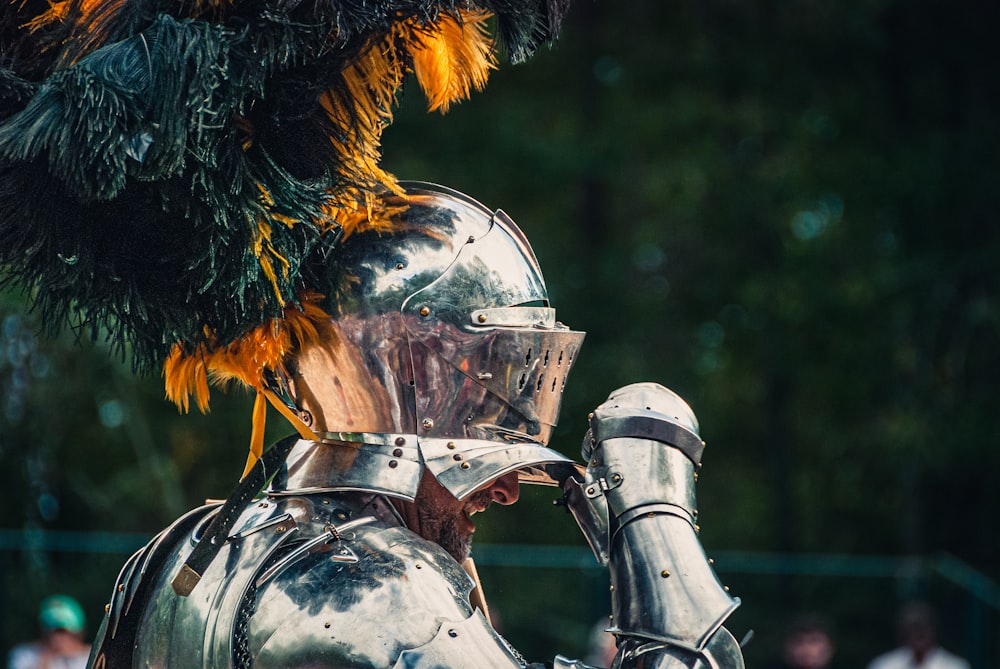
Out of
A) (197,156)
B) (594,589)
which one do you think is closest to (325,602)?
(197,156)

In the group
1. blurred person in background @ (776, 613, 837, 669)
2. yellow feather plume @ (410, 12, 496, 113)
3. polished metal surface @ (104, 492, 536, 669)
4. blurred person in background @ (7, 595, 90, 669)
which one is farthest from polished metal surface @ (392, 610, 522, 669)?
blurred person in background @ (776, 613, 837, 669)

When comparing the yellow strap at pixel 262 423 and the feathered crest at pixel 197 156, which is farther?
the yellow strap at pixel 262 423

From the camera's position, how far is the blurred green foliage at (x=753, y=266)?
14.3 m

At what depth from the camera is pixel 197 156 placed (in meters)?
3.11

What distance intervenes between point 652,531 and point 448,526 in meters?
0.58

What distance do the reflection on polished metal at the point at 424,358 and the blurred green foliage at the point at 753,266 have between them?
32.8ft

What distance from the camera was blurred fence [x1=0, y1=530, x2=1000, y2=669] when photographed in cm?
1087

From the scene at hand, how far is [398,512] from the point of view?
351 centimetres

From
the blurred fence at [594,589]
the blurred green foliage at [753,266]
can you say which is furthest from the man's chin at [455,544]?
the blurred green foliage at [753,266]

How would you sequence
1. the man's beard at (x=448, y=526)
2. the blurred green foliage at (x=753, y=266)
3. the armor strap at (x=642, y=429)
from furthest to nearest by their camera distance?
the blurred green foliage at (x=753, y=266), the man's beard at (x=448, y=526), the armor strap at (x=642, y=429)

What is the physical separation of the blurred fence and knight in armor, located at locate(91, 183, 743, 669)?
7.37 m

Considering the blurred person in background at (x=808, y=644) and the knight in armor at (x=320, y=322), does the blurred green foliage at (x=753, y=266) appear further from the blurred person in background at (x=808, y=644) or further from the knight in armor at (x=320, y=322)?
the knight in armor at (x=320, y=322)

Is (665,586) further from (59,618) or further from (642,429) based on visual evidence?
(59,618)

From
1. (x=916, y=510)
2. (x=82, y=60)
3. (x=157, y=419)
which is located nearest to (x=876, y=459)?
(x=916, y=510)
